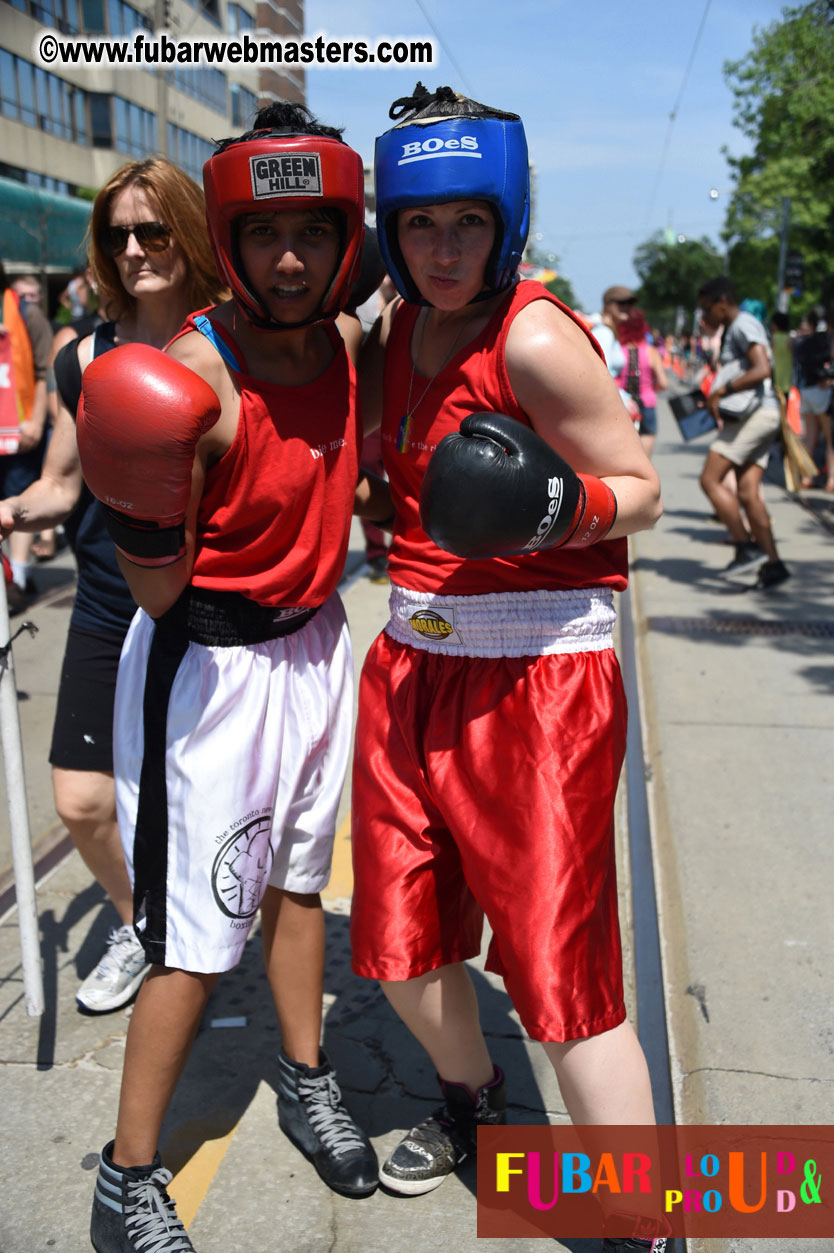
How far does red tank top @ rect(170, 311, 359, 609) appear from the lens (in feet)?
6.89

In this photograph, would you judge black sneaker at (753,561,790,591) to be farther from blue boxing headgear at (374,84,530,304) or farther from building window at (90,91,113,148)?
building window at (90,91,113,148)

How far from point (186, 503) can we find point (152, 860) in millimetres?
710

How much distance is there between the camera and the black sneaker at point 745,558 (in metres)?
7.44

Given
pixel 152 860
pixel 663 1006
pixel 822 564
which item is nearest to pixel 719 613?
pixel 822 564

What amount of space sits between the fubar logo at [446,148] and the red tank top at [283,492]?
478 mm

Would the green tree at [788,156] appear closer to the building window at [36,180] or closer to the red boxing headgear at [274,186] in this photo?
the red boxing headgear at [274,186]

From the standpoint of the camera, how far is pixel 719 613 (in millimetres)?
6820

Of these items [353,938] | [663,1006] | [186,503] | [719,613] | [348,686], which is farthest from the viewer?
[719,613]

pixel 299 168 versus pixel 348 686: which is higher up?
pixel 299 168

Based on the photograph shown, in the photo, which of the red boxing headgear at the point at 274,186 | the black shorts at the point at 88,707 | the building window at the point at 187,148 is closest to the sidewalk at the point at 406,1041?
the black shorts at the point at 88,707

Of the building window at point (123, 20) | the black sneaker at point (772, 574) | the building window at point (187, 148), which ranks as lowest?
the black sneaker at point (772, 574)

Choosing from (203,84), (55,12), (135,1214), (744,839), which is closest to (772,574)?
(744,839)

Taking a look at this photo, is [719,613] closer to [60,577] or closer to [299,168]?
[60,577]

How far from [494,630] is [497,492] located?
0.42 meters
